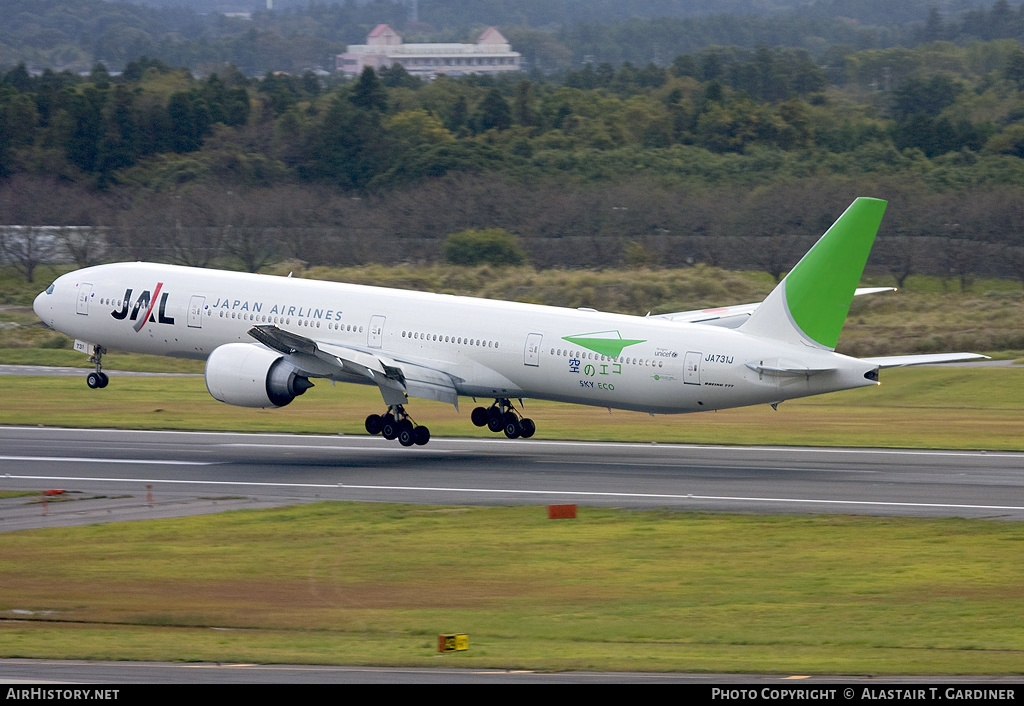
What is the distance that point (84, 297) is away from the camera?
51844 mm

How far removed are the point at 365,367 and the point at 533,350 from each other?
5264mm

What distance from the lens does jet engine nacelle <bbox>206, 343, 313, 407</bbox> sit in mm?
44312

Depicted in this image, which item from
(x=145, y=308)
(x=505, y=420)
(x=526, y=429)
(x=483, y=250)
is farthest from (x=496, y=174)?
(x=526, y=429)

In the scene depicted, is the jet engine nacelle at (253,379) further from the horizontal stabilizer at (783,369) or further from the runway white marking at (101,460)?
the horizontal stabilizer at (783,369)

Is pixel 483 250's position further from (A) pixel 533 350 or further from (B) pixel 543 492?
(B) pixel 543 492

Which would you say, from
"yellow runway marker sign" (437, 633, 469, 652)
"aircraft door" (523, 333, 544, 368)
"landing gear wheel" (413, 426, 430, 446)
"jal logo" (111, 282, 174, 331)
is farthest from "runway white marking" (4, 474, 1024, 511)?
"yellow runway marker sign" (437, 633, 469, 652)

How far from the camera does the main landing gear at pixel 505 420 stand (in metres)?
48.5

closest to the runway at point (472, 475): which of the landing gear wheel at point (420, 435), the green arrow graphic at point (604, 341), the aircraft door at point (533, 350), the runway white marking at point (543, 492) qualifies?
the runway white marking at point (543, 492)

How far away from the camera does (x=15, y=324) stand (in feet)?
273

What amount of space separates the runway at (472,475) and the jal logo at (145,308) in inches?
161

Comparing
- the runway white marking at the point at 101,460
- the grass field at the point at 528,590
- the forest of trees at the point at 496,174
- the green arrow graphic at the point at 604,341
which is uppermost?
the forest of trees at the point at 496,174

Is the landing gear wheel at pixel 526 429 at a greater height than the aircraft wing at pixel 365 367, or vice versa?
the aircraft wing at pixel 365 367

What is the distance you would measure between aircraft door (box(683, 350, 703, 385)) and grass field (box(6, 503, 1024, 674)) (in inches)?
294

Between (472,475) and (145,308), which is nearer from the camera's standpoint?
(472,475)
